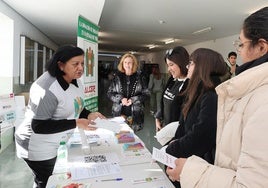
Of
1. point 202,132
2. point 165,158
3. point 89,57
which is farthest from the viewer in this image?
point 89,57

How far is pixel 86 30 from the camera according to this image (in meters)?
3.42

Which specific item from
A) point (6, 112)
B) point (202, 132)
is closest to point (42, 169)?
point (202, 132)

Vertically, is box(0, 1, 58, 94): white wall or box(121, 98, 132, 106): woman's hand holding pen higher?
box(0, 1, 58, 94): white wall

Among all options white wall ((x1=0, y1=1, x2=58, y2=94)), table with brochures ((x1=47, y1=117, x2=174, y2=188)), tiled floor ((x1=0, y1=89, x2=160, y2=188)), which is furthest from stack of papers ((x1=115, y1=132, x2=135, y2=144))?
white wall ((x1=0, y1=1, x2=58, y2=94))

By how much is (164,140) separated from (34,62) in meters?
4.73

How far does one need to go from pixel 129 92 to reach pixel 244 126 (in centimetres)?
222

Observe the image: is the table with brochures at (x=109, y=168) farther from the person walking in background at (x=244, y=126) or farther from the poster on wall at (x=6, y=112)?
the poster on wall at (x=6, y=112)

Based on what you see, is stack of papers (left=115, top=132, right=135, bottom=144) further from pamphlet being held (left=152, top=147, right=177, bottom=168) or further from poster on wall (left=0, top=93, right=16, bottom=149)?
poster on wall (left=0, top=93, right=16, bottom=149)

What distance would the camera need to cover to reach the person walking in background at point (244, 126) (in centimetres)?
63

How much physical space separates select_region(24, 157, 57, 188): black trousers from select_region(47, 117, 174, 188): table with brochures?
0.52 ft

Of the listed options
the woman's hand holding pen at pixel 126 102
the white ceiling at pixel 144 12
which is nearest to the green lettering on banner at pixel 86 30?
the white ceiling at pixel 144 12

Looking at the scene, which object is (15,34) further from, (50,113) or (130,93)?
(50,113)

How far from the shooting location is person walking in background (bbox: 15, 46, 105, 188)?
1444 millimetres

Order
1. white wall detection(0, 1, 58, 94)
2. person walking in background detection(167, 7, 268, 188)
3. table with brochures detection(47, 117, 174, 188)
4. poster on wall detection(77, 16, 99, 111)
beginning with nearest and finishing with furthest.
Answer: person walking in background detection(167, 7, 268, 188), table with brochures detection(47, 117, 174, 188), poster on wall detection(77, 16, 99, 111), white wall detection(0, 1, 58, 94)
